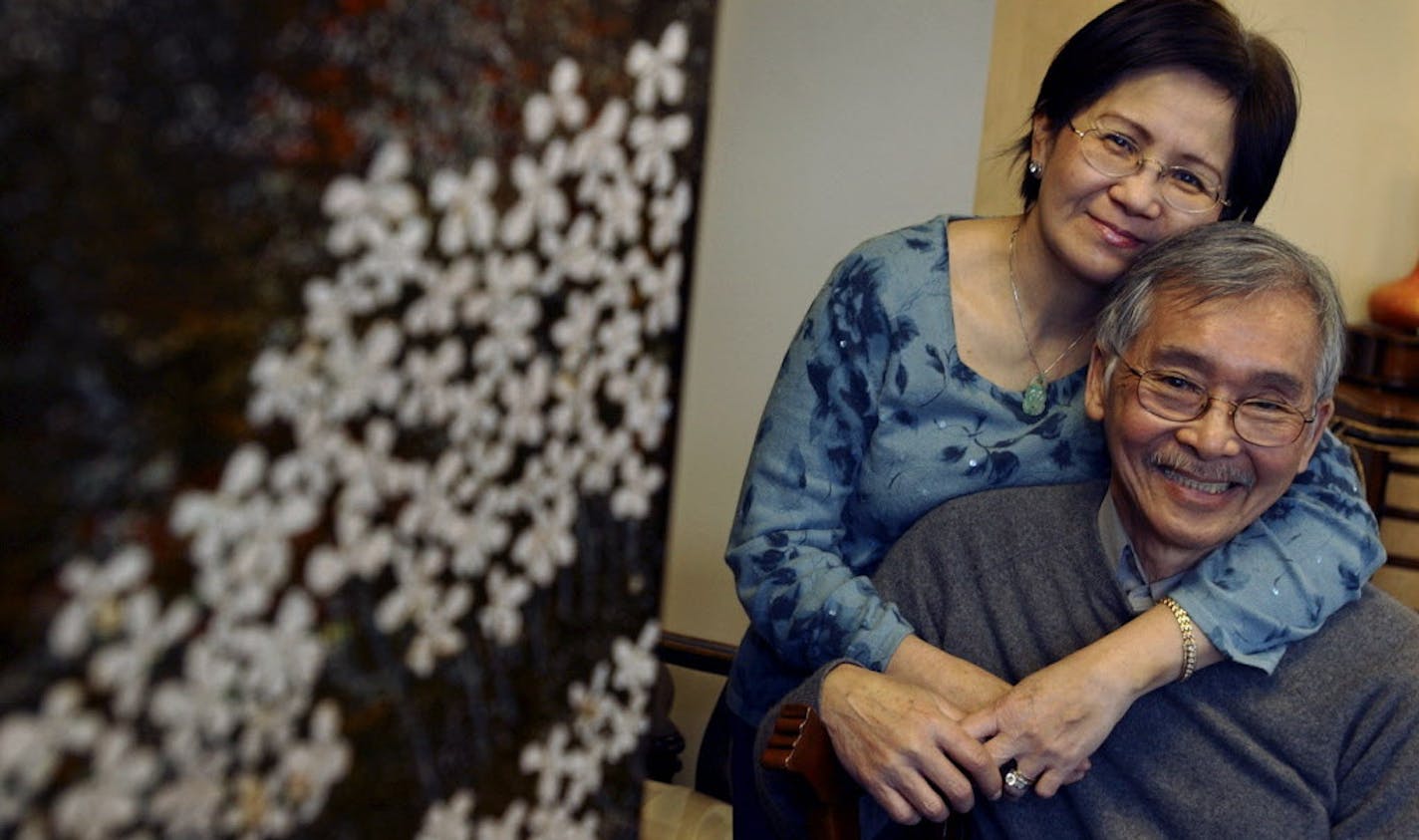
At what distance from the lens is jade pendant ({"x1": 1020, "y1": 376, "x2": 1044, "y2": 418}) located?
1683 millimetres

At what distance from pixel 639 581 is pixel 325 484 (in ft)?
0.76

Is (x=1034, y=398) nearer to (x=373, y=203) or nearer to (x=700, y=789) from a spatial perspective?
(x=373, y=203)

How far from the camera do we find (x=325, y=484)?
0.62 m

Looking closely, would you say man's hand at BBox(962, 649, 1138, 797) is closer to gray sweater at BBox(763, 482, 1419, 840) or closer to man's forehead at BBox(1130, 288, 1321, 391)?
gray sweater at BBox(763, 482, 1419, 840)

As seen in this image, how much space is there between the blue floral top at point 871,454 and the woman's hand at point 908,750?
0.27 ft

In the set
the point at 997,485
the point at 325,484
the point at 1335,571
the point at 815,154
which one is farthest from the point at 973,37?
the point at 325,484

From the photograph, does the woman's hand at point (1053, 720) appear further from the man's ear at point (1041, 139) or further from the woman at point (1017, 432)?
the man's ear at point (1041, 139)

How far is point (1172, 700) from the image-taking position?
1.56 m

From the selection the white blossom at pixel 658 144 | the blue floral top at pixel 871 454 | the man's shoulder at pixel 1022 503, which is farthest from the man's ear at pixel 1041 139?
the white blossom at pixel 658 144

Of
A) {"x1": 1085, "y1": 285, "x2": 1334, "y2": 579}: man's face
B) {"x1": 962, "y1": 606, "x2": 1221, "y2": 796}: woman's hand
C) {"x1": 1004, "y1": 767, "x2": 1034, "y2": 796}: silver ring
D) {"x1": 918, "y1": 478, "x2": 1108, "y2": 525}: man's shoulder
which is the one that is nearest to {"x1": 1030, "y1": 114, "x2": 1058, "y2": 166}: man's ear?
{"x1": 1085, "y1": 285, "x2": 1334, "y2": 579}: man's face

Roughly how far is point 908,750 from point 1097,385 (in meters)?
0.45

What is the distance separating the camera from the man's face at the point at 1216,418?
4.88 ft

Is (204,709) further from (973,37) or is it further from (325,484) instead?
(973,37)

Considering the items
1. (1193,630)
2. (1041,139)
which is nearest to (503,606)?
(1193,630)
